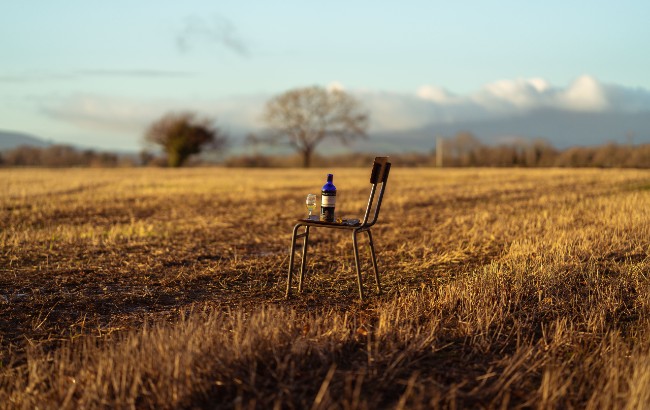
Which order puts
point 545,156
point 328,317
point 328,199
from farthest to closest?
point 545,156 → point 328,199 → point 328,317

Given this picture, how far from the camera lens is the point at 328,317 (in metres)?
5.89

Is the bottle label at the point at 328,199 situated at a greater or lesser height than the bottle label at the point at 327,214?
greater

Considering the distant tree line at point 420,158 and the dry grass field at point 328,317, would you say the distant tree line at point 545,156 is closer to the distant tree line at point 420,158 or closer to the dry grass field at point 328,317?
the distant tree line at point 420,158

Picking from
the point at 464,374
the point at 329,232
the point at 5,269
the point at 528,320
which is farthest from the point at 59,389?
the point at 329,232

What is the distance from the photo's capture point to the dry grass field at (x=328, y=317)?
396cm

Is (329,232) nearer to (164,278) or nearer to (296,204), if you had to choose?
(164,278)

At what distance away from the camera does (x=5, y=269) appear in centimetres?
870

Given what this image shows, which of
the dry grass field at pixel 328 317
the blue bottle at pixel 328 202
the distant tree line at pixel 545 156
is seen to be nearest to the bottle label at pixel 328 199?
the blue bottle at pixel 328 202

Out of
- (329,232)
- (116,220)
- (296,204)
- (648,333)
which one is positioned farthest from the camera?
(296,204)

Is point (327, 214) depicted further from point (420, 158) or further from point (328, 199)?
point (420, 158)

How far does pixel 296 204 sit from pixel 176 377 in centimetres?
1638

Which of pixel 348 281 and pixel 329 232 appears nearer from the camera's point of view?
pixel 348 281

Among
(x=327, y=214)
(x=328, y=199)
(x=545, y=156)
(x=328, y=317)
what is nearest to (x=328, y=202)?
(x=328, y=199)

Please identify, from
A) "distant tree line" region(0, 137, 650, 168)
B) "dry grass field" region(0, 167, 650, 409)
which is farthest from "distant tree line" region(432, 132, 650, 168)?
"dry grass field" region(0, 167, 650, 409)
